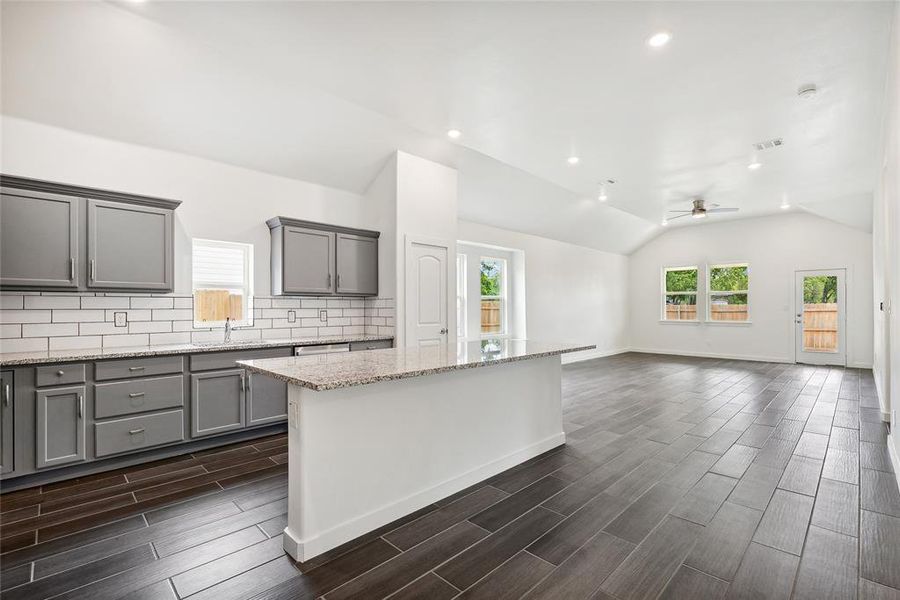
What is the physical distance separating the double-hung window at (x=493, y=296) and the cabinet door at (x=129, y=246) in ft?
15.7

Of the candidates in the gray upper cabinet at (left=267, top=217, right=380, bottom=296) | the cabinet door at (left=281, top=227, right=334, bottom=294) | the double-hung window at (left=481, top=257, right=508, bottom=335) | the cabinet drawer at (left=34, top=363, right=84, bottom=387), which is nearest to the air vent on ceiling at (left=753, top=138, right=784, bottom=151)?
the double-hung window at (left=481, top=257, right=508, bottom=335)

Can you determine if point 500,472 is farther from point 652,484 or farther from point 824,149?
point 824,149

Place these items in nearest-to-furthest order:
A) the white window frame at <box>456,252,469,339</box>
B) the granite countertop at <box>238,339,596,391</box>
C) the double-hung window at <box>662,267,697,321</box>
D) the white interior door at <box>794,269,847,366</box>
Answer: the granite countertop at <box>238,339,596,391</box> → the white window frame at <box>456,252,469,339</box> → the white interior door at <box>794,269,847,366</box> → the double-hung window at <box>662,267,697,321</box>

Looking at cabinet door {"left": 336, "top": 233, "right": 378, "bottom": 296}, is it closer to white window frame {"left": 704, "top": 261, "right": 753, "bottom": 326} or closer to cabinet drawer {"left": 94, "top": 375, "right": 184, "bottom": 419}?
cabinet drawer {"left": 94, "top": 375, "right": 184, "bottom": 419}

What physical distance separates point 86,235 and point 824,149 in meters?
7.39

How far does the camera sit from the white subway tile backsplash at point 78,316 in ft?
11.2

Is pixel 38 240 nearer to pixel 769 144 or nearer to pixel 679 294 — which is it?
pixel 769 144

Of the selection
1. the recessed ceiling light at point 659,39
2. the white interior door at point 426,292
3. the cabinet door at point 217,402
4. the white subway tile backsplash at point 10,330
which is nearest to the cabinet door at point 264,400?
the cabinet door at point 217,402

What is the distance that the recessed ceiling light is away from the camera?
278 centimetres

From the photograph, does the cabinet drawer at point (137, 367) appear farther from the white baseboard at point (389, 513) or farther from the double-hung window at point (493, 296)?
the double-hung window at point (493, 296)

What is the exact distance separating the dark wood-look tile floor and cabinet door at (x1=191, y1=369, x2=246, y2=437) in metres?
0.23

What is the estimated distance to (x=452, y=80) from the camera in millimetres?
3379

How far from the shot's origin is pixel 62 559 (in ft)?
6.91

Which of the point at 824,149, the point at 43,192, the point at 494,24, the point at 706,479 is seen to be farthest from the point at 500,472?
Result: the point at 824,149
